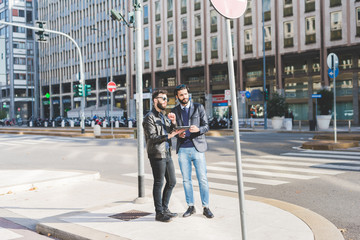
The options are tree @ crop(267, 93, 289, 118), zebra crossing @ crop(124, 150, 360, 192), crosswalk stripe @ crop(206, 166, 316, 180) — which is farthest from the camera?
tree @ crop(267, 93, 289, 118)

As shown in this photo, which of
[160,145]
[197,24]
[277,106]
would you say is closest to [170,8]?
[197,24]

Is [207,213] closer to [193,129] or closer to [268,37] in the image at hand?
[193,129]

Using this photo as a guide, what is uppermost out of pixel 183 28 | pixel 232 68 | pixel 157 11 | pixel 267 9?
pixel 157 11

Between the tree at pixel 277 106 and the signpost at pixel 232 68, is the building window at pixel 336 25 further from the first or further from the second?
the signpost at pixel 232 68

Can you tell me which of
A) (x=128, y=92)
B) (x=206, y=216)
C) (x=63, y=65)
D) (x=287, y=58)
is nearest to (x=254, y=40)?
(x=287, y=58)

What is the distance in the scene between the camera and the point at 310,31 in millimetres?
39406

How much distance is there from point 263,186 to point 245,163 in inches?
142

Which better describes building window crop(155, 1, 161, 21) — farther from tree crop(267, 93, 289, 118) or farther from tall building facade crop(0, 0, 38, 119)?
tall building facade crop(0, 0, 38, 119)

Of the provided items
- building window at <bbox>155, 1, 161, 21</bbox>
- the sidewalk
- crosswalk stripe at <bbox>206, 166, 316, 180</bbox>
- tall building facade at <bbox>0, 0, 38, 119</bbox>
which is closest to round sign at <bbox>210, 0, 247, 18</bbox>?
the sidewalk

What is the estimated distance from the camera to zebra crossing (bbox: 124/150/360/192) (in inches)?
340

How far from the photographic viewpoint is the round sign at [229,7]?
3818 mm

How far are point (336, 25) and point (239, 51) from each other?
10.9 m

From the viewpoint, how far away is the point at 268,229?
Result: 471 centimetres

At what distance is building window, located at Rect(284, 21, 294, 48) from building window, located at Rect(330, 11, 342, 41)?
408 cm
